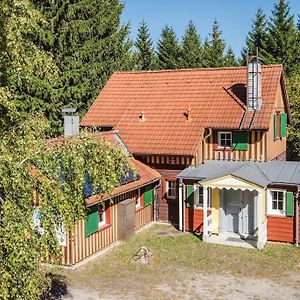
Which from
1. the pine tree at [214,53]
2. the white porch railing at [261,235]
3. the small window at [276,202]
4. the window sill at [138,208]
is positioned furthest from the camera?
the pine tree at [214,53]

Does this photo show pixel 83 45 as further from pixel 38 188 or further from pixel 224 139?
pixel 38 188

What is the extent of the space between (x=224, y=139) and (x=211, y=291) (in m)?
9.01

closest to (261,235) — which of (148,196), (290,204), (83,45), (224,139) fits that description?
(290,204)

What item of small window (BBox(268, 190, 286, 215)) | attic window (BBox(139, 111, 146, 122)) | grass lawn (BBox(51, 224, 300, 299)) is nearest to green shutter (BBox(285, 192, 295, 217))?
small window (BBox(268, 190, 286, 215))

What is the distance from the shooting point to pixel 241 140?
2066cm

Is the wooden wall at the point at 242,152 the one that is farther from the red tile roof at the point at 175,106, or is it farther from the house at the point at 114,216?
the house at the point at 114,216

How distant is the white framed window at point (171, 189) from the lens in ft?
69.2

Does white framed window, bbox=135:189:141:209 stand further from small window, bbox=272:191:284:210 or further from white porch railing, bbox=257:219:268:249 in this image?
small window, bbox=272:191:284:210

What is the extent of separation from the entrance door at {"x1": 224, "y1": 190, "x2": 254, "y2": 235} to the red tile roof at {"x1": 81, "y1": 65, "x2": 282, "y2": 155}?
263cm

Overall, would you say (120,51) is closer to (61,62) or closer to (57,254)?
(61,62)

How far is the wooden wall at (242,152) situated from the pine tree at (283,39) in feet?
69.8


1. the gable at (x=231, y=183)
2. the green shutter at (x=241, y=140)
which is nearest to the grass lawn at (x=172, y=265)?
the gable at (x=231, y=183)

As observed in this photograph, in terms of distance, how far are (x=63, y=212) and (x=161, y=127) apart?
14489 mm

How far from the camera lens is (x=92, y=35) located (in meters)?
30.6
